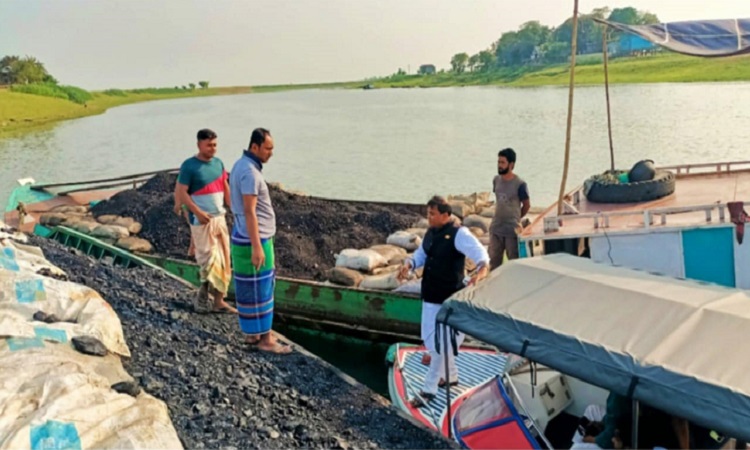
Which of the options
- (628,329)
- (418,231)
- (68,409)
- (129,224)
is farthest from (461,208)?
(68,409)

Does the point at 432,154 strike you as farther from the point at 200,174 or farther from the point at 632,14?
the point at 632,14

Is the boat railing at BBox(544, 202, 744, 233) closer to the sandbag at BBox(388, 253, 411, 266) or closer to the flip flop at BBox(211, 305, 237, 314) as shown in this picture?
the flip flop at BBox(211, 305, 237, 314)

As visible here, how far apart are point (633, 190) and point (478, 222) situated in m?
4.95

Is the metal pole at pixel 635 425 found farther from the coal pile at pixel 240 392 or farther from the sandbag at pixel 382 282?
the sandbag at pixel 382 282

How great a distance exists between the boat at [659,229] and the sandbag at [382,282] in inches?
97.4

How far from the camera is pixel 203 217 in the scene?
6.75 meters

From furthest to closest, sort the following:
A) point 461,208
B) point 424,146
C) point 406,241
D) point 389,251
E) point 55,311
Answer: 1. point 424,146
2. point 461,208
3. point 406,241
4. point 389,251
5. point 55,311

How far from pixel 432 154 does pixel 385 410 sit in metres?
28.4

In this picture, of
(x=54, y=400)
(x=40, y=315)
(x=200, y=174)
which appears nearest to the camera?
(x=54, y=400)

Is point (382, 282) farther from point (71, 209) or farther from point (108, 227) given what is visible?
point (71, 209)

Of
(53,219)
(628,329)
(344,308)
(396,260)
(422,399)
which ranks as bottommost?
(344,308)

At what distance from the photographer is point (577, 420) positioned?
5.50 meters

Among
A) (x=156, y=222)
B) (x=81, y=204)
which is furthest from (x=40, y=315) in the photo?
(x=81, y=204)

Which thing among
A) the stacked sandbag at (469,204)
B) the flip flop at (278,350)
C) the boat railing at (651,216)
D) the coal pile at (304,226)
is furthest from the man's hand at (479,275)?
the stacked sandbag at (469,204)
